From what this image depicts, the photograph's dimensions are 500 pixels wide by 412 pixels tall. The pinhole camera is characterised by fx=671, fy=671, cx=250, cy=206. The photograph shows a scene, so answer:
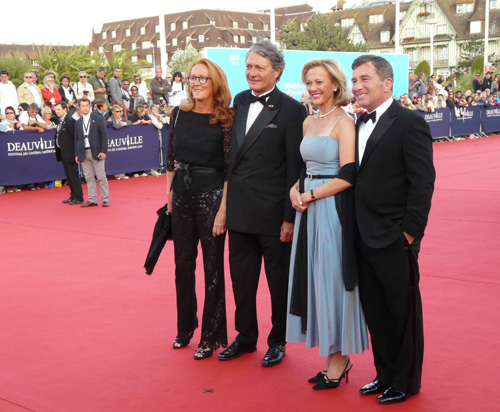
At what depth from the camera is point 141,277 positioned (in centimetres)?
646

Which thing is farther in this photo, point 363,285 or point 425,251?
point 425,251

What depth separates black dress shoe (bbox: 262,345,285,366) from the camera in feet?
13.7

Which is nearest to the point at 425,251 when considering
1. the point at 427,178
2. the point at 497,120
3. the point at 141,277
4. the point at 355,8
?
A: the point at 141,277

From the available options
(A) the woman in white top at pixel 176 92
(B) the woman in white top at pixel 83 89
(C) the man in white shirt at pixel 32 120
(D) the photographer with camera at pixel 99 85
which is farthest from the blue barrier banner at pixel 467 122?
(C) the man in white shirt at pixel 32 120

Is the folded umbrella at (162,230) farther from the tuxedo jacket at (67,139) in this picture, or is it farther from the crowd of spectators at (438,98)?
the crowd of spectators at (438,98)

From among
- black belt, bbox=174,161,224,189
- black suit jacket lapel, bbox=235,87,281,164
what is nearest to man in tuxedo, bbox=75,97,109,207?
black belt, bbox=174,161,224,189

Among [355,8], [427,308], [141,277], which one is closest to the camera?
[427,308]

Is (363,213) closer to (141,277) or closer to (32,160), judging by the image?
(141,277)

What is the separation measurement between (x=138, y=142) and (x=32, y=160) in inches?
110

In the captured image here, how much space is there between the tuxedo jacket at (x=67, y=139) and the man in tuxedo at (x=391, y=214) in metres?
9.17

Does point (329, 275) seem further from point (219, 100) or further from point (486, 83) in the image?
point (486, 83)

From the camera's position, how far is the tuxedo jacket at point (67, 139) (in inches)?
Answer: 472

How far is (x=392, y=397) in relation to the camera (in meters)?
3.60

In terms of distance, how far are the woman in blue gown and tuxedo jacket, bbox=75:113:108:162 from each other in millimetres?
7950
